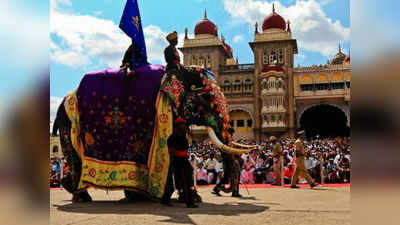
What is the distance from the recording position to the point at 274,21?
4272cm

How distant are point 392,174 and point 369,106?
20 cm

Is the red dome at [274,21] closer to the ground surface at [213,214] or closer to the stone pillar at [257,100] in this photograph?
the stone pillar at [257,100]

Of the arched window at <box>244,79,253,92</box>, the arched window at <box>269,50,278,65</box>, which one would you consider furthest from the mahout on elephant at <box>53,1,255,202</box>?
the arched window at <box>244,79,253,92</box>

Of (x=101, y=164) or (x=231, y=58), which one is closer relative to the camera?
(x=101, y=164)

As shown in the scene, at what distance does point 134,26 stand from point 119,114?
4.90 ft

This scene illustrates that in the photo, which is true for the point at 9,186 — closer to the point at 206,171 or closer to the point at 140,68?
the point at 140,68

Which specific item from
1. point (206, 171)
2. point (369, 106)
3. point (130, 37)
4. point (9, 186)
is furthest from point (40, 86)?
point (206, 171)

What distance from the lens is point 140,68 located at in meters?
7.60

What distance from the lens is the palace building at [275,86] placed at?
135 feet

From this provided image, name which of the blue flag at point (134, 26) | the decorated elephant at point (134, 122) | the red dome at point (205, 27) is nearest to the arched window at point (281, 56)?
the red dome at point (205, 27)

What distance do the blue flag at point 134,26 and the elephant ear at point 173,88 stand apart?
2.52ft

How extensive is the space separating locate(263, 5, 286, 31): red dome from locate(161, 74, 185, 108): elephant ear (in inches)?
1464

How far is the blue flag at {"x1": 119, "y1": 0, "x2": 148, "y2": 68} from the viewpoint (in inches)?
276

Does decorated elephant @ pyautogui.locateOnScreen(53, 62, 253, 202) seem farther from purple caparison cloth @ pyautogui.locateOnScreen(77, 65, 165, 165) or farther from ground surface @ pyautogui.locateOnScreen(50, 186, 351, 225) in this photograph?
ground surface @ pyautogui.locateOnScreen(50, 186, 351, 225)
